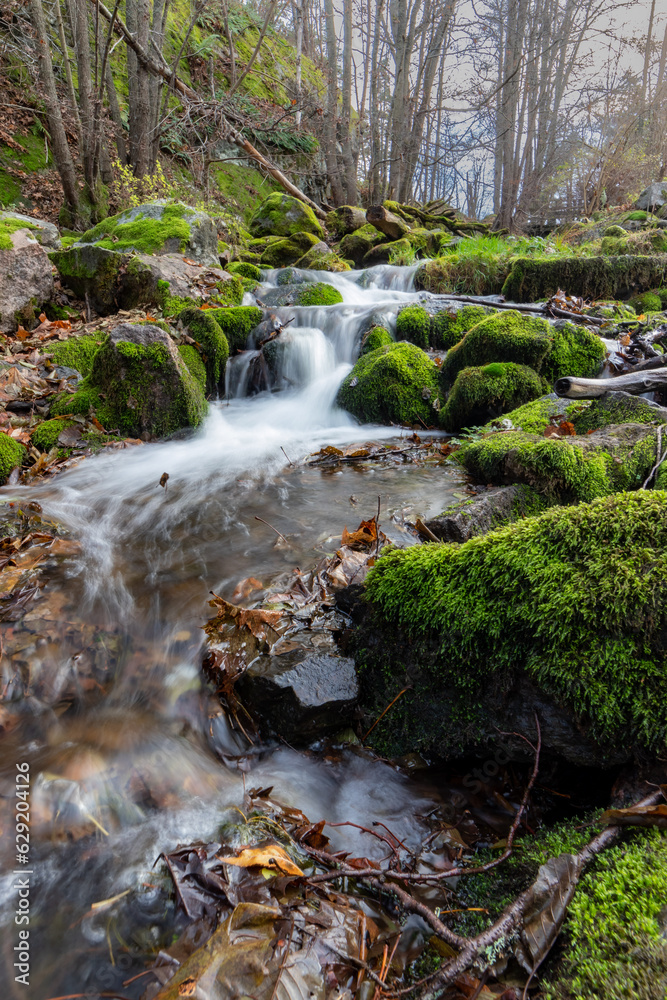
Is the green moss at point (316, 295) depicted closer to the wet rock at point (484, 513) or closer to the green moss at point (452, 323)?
the green moss at point (452, 323)

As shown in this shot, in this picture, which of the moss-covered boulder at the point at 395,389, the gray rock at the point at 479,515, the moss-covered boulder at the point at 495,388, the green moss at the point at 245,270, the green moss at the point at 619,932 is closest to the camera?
the green moss at the point at 619,932

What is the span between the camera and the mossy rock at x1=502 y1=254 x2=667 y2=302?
848 centimetres

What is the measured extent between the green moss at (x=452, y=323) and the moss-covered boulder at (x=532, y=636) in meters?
6.10

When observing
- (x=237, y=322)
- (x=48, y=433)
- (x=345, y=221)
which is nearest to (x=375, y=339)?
(x=237, y=322)

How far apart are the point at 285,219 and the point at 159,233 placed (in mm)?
7054

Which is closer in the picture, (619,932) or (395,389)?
(619,932)

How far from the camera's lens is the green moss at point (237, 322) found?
7383mm

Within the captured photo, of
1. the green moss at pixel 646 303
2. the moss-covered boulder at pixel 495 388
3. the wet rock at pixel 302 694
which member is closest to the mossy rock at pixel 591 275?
the green moss at pixel 646 303

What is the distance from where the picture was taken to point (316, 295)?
31.1ft

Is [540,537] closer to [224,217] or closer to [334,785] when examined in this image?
[334,785]

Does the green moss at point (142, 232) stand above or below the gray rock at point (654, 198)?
below

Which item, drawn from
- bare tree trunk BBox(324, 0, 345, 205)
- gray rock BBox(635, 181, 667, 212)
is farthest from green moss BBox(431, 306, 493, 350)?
bare tree trunk BBox(324, 0, 345, 205)

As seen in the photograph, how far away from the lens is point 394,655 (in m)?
2.14

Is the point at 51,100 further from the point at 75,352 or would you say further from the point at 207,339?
the point at 207,339
